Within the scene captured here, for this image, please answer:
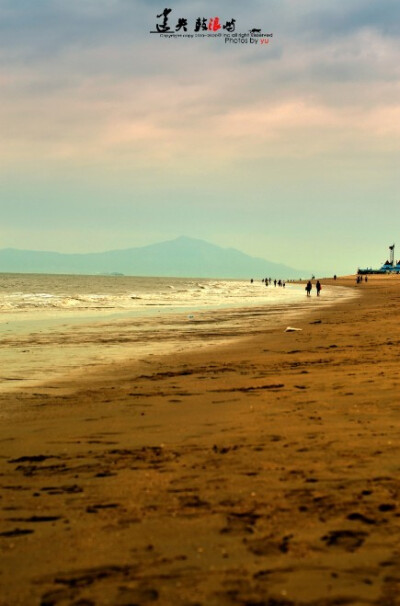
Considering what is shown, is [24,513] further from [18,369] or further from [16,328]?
[16,328]

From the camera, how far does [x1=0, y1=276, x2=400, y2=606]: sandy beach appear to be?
3340 mm

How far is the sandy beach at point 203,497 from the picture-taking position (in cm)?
334

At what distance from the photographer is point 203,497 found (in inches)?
179

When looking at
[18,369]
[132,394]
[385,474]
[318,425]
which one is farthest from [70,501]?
[18,369]

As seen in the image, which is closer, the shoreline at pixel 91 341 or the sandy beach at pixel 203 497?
the sandy beach at pixel 203 497

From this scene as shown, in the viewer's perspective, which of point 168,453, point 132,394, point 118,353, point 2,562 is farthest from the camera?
point 118,353

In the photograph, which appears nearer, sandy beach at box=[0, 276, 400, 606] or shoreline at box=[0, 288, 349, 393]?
sandy beach at box=[0, 276, 400, 606]

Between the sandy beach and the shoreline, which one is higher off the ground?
the sandy beach

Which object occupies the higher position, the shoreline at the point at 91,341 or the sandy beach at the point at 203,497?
the sandy beach at the point at 203,497

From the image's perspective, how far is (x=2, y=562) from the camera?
365 cm

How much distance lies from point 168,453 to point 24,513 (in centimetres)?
181

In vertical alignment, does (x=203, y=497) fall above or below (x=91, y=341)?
above

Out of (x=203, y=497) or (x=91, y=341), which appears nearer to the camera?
(x=203, y=497)

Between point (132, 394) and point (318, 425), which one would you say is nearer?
point (318, 425)
